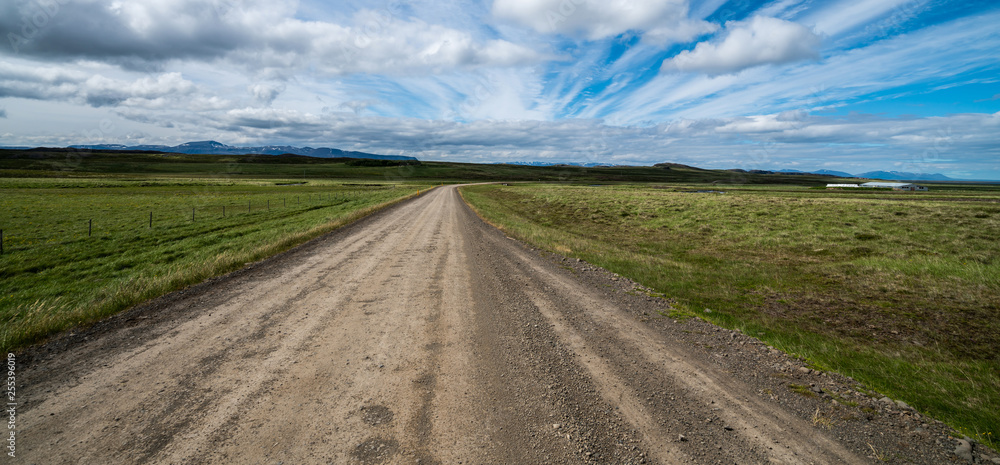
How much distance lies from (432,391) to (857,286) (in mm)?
13766

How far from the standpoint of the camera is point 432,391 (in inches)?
198

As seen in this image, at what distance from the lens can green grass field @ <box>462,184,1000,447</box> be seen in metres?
6.16

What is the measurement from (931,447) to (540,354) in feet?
15.1

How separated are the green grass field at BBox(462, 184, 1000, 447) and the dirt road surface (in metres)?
1.31

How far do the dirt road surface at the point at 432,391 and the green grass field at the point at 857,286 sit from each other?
131 cm

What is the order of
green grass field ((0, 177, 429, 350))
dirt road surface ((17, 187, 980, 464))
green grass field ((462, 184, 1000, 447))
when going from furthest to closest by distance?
→ green grass field ((0, 177, 429, 350))
green grass field ((462, 184, 1000, 447))
dirt road surface ((17, 187, 980, 464))

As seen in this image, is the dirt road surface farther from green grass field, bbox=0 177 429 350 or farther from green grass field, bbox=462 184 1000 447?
green grass field, bbox=462 184 1000 447

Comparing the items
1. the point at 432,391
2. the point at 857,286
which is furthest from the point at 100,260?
the point at 857,286

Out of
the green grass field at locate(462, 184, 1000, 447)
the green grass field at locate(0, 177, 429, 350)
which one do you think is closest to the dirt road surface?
the green grass field at locate(0, 177, 429, 350)

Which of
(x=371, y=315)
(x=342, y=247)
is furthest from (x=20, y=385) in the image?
(x=342, y=247)

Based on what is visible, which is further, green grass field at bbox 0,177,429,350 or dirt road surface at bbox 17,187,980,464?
green grass field at bbox 0,177,429,350

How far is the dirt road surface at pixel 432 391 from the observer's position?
12.8 ft

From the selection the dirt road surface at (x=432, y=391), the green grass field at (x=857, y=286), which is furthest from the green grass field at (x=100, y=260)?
the green grass field at (x=857, y=286)

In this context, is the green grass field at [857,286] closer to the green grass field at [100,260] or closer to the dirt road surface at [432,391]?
the dirt road surface at [432,391]
